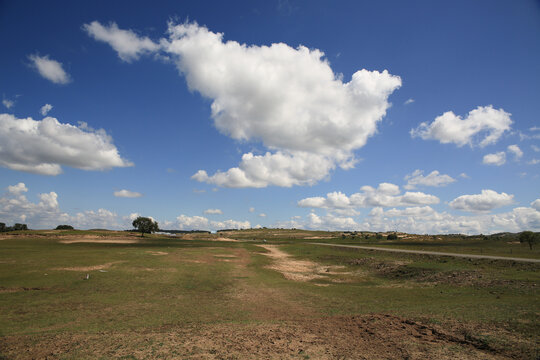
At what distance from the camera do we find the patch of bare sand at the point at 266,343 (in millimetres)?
11766

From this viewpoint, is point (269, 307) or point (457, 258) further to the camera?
point (457, 258)

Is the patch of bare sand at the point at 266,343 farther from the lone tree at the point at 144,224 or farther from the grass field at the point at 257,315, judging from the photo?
the lone tree at the point at 144,224

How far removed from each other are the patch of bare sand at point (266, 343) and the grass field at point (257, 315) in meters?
0.05

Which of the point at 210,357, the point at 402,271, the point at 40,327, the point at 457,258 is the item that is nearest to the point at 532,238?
the point at 457,258

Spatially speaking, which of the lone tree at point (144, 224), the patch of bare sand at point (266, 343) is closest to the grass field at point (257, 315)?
the patch of bare sand at point (266, 343)

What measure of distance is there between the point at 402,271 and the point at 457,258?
12.6 m

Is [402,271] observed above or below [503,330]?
below

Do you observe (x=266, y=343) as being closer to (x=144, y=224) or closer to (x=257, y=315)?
(x=257, y=315)

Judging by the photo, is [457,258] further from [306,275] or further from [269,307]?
[269,307]

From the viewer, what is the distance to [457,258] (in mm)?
44156

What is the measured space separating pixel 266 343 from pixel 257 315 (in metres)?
5.89

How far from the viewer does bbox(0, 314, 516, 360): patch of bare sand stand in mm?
11766

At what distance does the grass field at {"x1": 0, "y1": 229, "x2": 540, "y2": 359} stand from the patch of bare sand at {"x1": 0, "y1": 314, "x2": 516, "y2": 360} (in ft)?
0.17

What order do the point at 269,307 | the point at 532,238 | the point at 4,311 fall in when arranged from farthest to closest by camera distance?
the point at 532,238, the point at 269,307, the point at 4,311
